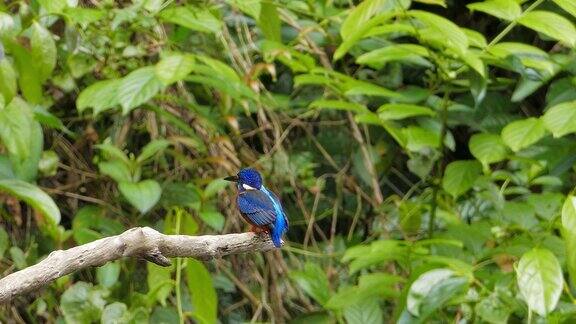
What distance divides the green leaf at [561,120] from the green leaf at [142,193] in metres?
1.08

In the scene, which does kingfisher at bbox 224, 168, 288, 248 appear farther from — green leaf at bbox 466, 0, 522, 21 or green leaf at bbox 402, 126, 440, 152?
green leaf at bbox 402, 126, 440, 152

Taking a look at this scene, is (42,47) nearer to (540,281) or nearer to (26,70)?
(26,70)

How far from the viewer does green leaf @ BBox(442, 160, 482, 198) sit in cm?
321

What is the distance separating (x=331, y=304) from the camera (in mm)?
3314

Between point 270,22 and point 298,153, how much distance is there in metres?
0.77

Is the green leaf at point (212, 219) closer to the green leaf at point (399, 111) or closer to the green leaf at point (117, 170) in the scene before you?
the green leaf at point (117, 170)

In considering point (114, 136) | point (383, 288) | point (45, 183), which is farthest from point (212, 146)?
point (383, 288)

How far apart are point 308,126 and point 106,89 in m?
1.24

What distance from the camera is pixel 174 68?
2.88 meters

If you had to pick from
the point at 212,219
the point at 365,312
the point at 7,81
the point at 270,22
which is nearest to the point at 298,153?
the point at 270,22

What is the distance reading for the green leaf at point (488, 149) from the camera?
3.17 m

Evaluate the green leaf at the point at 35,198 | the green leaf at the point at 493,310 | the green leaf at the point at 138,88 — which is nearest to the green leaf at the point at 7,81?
the green leaf at the point at 35,198

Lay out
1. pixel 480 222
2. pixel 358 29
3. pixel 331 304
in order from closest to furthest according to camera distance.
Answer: pixel 358 29 < pixel 331 304 < pixel 480 222

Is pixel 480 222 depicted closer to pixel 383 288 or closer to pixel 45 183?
pixel 383 288
